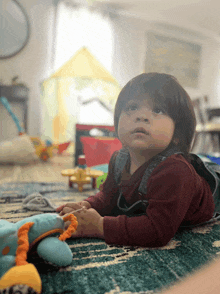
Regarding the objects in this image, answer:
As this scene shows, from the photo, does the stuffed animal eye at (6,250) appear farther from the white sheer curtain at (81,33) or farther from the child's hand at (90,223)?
the white sheer curtain at (81,33)

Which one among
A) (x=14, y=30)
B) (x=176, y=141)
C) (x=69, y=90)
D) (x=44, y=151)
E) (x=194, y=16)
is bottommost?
(x=44, y=151)

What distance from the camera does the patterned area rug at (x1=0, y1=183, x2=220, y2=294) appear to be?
247 millimetres

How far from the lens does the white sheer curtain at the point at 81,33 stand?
193 cm

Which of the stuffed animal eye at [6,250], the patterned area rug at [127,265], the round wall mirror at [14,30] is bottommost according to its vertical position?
the patterned area rug at [127,265]

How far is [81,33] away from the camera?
1.97 metres

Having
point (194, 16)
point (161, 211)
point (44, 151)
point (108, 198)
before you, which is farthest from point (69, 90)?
point (161, 211)

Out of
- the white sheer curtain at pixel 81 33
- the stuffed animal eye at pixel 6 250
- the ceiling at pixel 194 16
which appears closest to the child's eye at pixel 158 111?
the ceiling at pixel 194 16

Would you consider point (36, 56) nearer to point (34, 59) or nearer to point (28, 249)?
point (34, 59)

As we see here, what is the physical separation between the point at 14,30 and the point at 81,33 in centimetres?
55

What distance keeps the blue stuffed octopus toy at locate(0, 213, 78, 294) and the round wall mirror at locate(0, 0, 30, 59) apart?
1.65 meters

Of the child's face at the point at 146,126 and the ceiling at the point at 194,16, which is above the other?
the ceiling at the point at 194,16

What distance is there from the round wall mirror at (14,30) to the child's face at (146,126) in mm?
1583

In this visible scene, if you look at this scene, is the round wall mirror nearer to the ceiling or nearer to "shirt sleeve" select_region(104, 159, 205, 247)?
the ceiling

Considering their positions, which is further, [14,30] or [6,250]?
[14,30]
